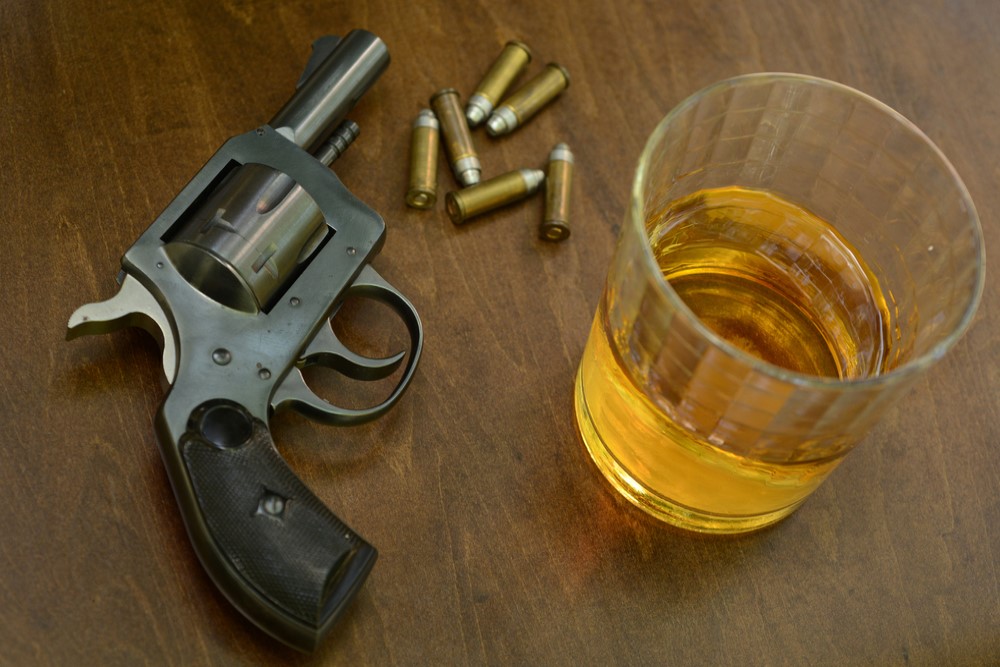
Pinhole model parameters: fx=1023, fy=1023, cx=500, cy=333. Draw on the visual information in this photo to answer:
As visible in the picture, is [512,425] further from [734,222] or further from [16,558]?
[16,558]

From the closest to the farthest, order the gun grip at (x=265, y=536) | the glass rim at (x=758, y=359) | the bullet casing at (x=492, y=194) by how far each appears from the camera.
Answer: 1. the glass rim at (x=758, y=359)
2. the gun grip at (x=265, y=536)
3. the bullet casing at (x=492, y=194)

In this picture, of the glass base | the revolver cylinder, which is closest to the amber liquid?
the glass base

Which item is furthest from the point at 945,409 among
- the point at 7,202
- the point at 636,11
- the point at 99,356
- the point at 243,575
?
the point at 7,202

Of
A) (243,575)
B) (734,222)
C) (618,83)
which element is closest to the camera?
(243,575)

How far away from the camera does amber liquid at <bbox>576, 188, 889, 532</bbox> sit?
0.77 m

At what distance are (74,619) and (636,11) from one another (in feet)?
2.61

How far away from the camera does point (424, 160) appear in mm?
975

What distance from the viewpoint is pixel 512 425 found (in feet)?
2.87

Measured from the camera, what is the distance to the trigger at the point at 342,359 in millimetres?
833

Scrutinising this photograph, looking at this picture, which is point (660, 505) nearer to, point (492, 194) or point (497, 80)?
point (492, 194)

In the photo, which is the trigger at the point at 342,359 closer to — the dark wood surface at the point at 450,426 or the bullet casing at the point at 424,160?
the dark wood surface at the point at 450,426

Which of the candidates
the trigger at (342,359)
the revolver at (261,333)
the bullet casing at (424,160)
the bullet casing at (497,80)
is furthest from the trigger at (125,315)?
the bullet casing at (497,80)

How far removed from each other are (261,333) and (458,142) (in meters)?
0.30

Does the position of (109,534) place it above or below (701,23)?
below
